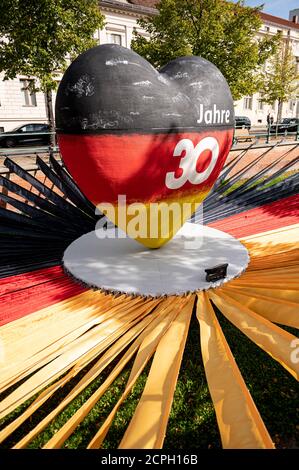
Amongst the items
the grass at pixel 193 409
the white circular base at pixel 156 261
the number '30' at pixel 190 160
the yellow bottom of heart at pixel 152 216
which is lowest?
the grass at pixel 193 409

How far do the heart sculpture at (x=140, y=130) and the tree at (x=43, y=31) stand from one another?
11.8 meters

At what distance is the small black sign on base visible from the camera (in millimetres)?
4488

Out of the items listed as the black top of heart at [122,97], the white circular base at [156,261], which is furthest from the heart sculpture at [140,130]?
the white circular base at [156,261]

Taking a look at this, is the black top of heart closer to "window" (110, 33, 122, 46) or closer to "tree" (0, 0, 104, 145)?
"tree" (0, 0, 104, 145)

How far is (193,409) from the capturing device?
369cm

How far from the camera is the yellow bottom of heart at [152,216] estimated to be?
4785 mm

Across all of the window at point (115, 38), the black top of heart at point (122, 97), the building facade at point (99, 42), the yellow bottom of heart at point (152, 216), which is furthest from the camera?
the window at point (115, 38)

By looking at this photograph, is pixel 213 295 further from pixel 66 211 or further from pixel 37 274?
pixel 66 211

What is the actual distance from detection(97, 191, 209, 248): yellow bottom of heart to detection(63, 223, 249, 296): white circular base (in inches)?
14.3

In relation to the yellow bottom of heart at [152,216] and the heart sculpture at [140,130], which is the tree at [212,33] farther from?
the yellow bottom of heart at [152,216]

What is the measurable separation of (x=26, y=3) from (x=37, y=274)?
13425 mm

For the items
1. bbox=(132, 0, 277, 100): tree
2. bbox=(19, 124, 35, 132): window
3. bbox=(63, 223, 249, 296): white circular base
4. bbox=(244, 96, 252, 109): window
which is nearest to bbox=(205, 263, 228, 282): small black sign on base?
bbox=(63, 223, 249, 296): white circular base

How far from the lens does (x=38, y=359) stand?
3.00 meters
